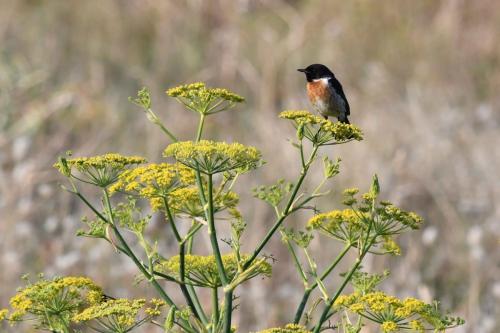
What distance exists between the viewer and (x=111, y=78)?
12391 millimetres

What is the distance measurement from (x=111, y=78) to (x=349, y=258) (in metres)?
6.05

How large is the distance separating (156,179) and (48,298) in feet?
1.50

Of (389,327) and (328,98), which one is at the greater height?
(328,98)

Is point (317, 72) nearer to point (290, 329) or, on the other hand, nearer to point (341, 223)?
point (341, 223)

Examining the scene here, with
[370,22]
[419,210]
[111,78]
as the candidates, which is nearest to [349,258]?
[419,210]

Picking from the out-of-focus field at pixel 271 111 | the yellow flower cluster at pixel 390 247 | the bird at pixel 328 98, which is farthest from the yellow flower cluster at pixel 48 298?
the out-of-focus field at pixel 271 111

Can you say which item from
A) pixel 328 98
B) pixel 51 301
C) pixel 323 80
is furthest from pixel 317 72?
pixel 51 301

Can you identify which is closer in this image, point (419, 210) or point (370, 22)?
point (419, 210)

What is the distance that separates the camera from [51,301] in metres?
2.75

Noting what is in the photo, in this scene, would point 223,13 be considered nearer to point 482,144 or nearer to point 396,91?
point 396,91

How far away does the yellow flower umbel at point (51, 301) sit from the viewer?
2.71 metres

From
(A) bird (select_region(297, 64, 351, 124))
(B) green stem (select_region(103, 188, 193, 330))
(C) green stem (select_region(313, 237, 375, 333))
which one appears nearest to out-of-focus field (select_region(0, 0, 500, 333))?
(A) bird (select_region(297, 64, 351, 124))

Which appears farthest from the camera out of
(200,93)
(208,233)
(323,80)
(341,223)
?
(323,80)

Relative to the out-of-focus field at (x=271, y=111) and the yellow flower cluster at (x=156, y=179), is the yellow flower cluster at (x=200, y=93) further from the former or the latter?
the out-of-focus field at (x=271, y=111)
